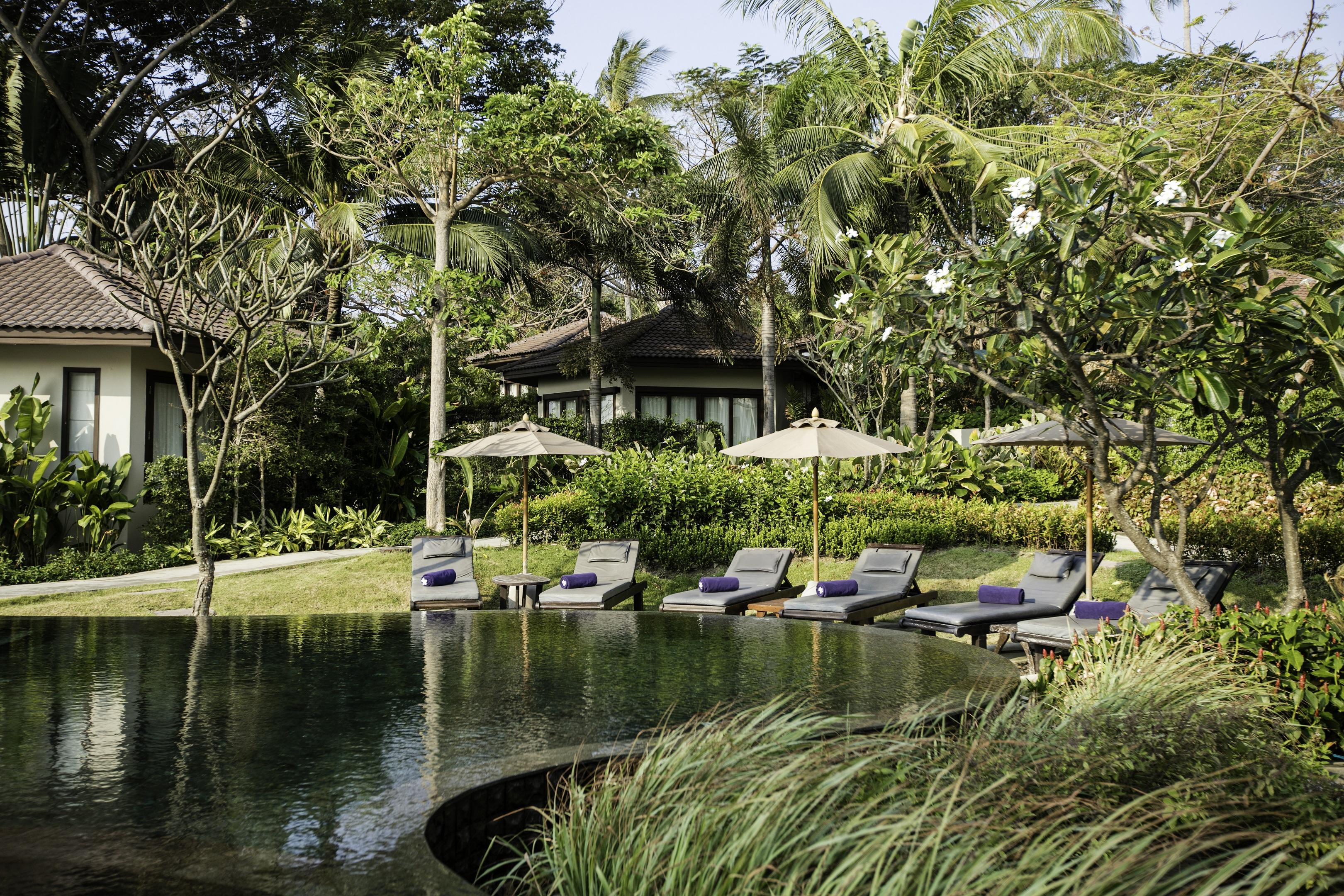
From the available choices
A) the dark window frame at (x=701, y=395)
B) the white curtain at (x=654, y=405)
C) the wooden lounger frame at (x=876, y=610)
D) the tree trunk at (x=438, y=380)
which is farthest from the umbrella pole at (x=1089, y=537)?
the white curtain at (x=654, y=405)

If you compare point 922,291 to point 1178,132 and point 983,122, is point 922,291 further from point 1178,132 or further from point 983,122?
point 983,122

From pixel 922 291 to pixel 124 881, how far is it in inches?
196

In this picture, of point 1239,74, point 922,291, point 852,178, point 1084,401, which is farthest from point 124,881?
point 852,178

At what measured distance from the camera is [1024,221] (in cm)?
524

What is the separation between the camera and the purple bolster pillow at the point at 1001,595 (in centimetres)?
941

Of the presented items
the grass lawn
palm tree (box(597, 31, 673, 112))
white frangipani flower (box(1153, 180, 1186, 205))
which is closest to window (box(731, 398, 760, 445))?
palm tree (box(597, 31, 673, 112))

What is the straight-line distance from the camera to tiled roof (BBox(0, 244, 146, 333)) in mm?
15039

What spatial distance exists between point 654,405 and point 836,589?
56.5 ft

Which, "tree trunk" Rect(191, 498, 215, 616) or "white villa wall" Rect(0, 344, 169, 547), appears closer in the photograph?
"tree trunk" Rect(191, 498, 215, 616)

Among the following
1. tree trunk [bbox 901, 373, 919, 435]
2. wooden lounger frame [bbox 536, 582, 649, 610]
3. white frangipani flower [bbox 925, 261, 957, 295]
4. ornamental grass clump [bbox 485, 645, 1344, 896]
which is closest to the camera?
ornamental grass clump [bbox 485, 645, 1344, 896]

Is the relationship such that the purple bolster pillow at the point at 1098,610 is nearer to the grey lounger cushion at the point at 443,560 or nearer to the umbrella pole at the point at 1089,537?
the umbrella pole at the point at 1089,537

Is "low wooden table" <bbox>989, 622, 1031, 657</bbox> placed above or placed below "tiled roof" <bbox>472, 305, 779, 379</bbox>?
below

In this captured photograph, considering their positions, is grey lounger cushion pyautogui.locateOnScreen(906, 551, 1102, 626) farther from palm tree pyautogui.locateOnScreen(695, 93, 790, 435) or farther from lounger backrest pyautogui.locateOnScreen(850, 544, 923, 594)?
palm tree pyautogui.locateOnScreen(695, 93, 790, 435)

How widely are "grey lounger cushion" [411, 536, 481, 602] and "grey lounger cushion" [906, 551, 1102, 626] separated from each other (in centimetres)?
516
